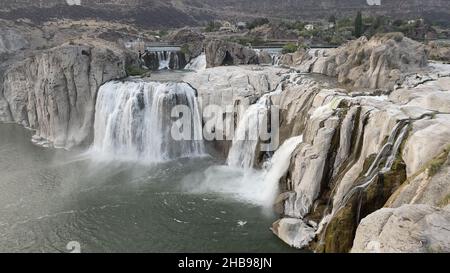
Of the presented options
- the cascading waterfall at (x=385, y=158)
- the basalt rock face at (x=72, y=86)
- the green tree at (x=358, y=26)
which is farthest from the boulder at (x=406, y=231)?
the green tree at (x=358, y=26)

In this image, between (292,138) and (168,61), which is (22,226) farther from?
(168,61)

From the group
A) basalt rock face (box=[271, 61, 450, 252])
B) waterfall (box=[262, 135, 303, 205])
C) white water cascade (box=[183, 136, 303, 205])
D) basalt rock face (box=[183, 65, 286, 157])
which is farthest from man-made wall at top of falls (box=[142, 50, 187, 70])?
waterfall (box=[262, 135, 303, 205])

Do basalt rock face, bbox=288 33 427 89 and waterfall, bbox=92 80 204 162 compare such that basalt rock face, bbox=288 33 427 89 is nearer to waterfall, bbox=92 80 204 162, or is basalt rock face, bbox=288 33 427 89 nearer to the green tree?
waterfall, bbox=92 80 204 162

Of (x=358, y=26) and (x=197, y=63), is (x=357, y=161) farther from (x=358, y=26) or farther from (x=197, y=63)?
(x=358, y=26)

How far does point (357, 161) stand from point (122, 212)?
13755 mm

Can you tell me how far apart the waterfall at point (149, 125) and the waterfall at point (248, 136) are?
408 cm

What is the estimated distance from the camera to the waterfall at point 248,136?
101 ft

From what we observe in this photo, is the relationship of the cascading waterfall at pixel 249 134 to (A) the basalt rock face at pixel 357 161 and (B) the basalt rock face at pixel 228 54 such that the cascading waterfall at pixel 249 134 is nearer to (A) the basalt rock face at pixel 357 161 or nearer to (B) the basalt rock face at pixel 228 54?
(A) the basalt rock face at pixel 357 161

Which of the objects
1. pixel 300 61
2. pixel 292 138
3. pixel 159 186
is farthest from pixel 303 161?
pixel 300 61

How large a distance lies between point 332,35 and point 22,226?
58.3 metres

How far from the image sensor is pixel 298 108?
29.0m

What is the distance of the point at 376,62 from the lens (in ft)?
106

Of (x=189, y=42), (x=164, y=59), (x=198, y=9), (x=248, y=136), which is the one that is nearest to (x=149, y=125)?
(x=248, y=136)
